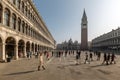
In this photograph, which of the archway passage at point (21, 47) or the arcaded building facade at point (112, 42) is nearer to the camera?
→ the archway passage at point (21, 47)

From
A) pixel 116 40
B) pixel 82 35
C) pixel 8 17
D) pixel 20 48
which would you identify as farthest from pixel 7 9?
pixel 82 35

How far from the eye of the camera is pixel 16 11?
31453 millimetres

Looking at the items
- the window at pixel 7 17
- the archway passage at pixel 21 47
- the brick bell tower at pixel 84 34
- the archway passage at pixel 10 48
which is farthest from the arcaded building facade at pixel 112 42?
the window at pixel 7 17

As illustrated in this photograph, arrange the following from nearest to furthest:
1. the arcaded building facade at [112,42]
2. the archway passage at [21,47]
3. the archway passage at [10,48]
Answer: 1. the archway passage at [10,48]
2. the archway passage at [21,47]
3. the arcaded building facade at [112,42]

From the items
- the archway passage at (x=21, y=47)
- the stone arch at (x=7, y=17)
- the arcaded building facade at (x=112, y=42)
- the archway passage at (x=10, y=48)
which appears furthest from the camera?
the arcaded building facade at (x=112, y=42)

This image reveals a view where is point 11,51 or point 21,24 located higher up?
point 21,24

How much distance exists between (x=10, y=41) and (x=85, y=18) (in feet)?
482

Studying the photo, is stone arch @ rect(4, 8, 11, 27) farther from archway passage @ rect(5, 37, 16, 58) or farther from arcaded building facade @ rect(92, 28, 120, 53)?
arcaded building facade @ rect(92, 28, 120, 53)

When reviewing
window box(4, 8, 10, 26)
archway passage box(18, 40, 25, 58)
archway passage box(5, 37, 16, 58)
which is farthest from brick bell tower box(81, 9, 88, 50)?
window box(4, 8, 10, 26)

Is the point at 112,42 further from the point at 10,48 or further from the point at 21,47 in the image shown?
the point at 10,48

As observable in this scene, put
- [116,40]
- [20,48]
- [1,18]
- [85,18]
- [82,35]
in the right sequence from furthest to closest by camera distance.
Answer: [85,18], [82,35], [116,40], [20,48], [1,18]

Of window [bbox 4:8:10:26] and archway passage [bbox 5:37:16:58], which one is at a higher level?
window [bbox 4:8:10:26]

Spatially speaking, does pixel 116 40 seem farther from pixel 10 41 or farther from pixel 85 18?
pixel 10 41

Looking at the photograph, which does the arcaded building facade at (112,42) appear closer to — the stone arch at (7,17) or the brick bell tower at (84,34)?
the brick bell tower at (84,34)
